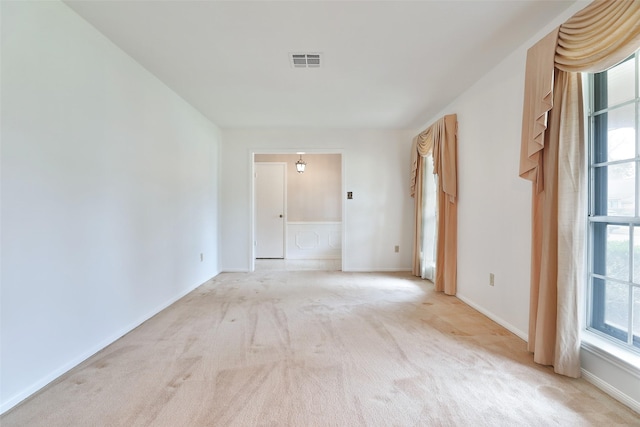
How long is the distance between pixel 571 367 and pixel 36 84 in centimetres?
356

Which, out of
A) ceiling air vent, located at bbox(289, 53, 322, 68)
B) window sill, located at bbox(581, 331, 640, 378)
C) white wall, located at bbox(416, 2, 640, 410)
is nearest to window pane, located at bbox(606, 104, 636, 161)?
white wall, located at bbox(416, 2, 640, 410)

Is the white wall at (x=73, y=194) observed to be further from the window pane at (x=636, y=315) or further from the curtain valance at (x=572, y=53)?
the window pane at (x=636, y=315)

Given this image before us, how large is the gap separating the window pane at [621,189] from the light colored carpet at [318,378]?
3.41 ft

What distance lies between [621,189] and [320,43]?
7.16 feet

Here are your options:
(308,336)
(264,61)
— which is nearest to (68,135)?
(264,61)

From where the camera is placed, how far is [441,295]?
3.47 meters

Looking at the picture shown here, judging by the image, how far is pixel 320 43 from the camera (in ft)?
7.36

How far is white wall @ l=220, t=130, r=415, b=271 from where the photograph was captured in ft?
15.6

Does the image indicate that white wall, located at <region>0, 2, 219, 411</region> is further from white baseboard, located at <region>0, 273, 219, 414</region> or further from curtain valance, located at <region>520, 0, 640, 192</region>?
curtain valance, located at <region>520, 0, 640, 192</region>

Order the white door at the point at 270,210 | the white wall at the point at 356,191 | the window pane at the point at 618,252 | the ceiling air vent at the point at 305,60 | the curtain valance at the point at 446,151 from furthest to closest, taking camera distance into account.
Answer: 1. the white door at the point at 270,210
2. the white wall at the point at 356,191
3. the curtain valance at the point at 446,151
4. the ceiling air vent at the point at 305,60
5. the window pane at the point at 618,252

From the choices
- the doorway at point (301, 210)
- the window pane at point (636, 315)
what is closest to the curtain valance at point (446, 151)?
the window pane at point (636, 315)

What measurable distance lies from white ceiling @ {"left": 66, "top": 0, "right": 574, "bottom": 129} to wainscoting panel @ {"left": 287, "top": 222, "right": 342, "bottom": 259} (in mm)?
3213

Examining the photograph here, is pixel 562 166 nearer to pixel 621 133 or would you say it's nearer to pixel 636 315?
pixel 621 133

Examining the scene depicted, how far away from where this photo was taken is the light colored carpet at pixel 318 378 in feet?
4.74
